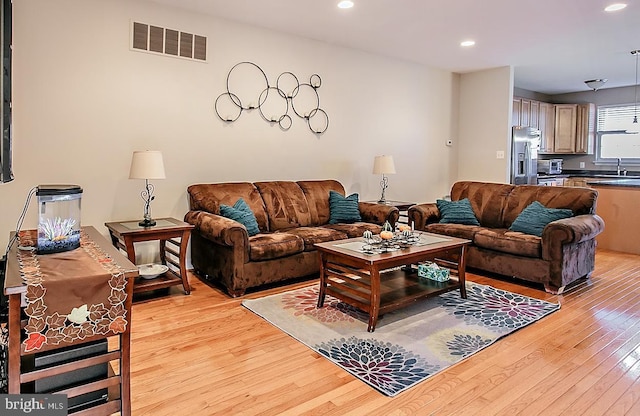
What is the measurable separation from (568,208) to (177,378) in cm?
396

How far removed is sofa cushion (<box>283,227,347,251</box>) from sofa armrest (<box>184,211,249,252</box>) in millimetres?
628

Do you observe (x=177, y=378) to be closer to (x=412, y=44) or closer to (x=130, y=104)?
(x=130, y=104)

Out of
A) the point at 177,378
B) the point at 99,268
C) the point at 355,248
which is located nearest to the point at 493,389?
the point at 355,248

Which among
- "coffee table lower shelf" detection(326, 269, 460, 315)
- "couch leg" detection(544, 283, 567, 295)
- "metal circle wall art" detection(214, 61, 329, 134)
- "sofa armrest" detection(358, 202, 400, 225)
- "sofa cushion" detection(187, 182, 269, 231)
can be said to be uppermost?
"metal circle wall art" detection(214, 61, 329, 134)

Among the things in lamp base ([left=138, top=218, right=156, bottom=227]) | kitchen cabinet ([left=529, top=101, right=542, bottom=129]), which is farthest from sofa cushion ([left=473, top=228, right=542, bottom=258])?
kitchen cabinet ([left=529, top=101, right=542, bottom=129])

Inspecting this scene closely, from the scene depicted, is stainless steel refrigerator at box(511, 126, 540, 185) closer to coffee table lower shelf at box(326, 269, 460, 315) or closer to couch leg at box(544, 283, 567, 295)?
couch leg at box(544, 283, 567, 295)

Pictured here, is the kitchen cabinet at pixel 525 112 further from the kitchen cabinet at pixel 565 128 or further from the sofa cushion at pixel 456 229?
the sofa cushion at pixel 456 229

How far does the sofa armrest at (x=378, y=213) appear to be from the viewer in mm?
4695

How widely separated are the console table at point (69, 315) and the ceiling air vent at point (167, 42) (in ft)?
8.85

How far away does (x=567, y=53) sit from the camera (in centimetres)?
554

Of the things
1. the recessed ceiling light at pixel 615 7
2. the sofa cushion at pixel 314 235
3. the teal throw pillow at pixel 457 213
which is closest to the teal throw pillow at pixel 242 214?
the sofa cushion at pixel 314 235

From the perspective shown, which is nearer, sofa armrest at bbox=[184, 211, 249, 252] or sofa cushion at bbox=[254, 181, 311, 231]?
sofa armrest at bbox=[184, 211, 249, 252]

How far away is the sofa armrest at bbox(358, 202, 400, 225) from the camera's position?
470cm

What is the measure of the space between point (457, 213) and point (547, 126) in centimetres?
462
